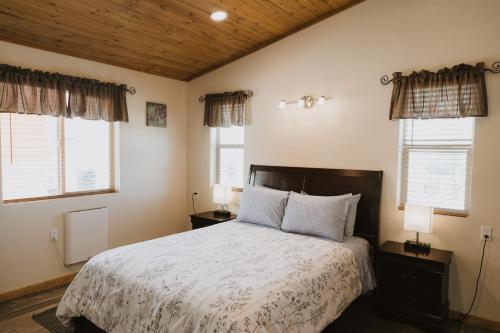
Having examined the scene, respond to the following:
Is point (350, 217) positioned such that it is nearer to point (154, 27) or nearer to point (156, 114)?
point (154, 27)

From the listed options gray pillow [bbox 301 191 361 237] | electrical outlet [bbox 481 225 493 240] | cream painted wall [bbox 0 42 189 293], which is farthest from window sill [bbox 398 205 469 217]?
cream painted wall [bbox 0 42 189 293]

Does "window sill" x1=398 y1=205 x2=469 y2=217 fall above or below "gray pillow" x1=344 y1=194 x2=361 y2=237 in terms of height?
above

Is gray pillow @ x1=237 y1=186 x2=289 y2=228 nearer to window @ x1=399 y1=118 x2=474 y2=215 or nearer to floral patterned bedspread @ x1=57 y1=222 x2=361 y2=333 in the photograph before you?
floral patterned bedspread @ x1=57 y1=222 x2=361 y2=333

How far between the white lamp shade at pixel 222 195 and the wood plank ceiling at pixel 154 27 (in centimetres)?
165

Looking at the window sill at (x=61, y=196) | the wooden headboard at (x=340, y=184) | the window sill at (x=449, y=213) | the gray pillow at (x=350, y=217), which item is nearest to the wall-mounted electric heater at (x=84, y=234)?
the window sill at (x=61, y=196)

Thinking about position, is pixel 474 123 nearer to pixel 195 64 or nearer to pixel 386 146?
pixel 386 146

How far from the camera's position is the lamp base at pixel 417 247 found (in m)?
2.83

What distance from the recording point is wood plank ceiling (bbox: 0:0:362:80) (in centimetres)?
279

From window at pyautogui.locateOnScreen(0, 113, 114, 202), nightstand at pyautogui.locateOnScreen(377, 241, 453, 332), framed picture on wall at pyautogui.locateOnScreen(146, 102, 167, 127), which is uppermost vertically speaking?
framed picture on wall at pyautogui.locateOnScreen(146, 102, 167, 127)

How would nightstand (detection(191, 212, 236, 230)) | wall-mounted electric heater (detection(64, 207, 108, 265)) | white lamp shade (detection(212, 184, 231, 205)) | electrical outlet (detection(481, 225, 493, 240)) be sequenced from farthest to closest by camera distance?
white lamp shade (detection(212, 184, 231, 205))
nightstand (detection(191, 212, 236, 230))
wall-mounted electric heater (detection(64, 207, 108, 265))
electrical outlet (detection(481, 225, 493, 240))

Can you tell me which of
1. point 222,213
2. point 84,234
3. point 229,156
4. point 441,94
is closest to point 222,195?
point 222,213

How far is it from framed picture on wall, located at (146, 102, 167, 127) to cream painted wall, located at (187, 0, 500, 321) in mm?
791

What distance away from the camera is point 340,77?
3441 mm

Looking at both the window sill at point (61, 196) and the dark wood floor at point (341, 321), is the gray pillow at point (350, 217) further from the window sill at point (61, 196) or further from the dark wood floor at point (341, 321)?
the window sill at point (61, 196)
